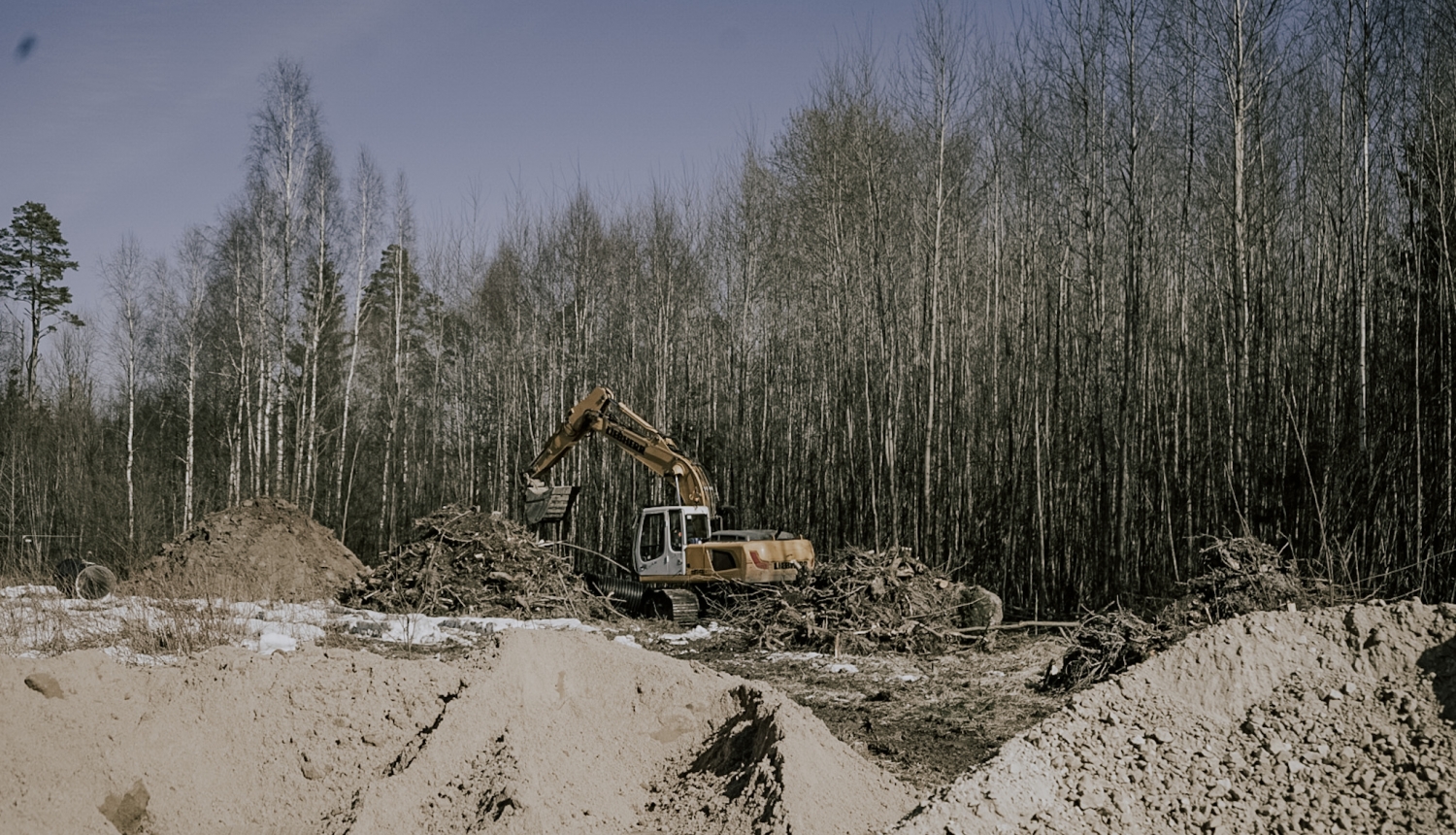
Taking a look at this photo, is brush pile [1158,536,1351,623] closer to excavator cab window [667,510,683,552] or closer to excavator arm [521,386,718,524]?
excavator cab window [667,510,683,552]

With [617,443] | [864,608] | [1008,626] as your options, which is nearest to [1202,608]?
[1008,626]

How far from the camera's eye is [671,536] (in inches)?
478

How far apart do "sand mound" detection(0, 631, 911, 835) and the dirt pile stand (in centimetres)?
72

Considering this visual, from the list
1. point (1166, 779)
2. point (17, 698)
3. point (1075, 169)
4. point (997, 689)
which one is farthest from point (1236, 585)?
point (17, 698)

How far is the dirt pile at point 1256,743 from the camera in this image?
3225mm

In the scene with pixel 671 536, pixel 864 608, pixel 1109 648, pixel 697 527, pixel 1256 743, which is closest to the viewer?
pixel 1256 743

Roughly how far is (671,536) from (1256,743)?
8.98m

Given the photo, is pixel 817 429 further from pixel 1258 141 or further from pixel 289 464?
pixel 289 464

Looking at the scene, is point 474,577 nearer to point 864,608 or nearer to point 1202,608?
point 864,608

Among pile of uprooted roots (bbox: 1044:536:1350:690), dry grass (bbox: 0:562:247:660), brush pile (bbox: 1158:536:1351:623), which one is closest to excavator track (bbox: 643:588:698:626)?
dry grass (bbox: 0:562:247:660)

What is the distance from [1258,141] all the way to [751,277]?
30.7ft

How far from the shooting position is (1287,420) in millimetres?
8430

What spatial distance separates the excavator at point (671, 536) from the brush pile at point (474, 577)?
2.47 feet

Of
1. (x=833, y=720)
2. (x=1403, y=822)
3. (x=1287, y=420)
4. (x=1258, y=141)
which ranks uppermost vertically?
(x=1258, y=141)
